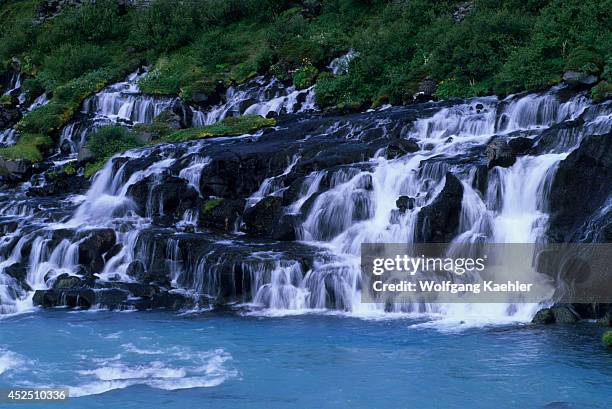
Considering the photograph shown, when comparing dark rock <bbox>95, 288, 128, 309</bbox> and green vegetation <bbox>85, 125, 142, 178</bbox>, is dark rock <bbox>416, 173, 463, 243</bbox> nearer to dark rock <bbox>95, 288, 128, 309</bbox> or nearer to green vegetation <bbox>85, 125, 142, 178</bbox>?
dark rock <bbox>95, 288, 128, 309</bbox>

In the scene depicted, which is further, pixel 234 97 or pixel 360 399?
pixel 234 97

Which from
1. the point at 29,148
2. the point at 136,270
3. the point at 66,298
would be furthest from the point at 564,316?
the point at 29,148

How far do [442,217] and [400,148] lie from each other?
4.81 metres

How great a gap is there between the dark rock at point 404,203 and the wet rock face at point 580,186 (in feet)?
12.2

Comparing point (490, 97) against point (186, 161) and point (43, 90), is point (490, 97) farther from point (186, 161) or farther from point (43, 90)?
point (43, 90)

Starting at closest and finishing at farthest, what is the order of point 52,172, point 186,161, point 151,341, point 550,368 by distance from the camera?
point 550,368 < point 151,341 < point 186,161 < point 52,172

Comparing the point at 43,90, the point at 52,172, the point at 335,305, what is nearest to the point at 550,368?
the point at 335,305

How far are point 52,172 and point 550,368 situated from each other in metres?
22.3

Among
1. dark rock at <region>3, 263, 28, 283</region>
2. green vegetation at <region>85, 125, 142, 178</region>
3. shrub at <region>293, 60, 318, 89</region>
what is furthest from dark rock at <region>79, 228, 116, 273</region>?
shrub at <region>293, 60, 318, 89</region>

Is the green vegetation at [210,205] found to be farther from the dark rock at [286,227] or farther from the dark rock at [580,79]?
the dark rock at [580,79]

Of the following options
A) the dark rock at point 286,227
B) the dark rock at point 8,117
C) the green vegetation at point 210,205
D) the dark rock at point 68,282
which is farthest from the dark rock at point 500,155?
the dark rock at point 8,117

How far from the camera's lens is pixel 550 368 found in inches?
559

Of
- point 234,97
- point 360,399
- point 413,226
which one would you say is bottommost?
point 360,399

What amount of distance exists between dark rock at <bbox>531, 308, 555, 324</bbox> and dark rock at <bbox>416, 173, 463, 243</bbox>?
366 cm
